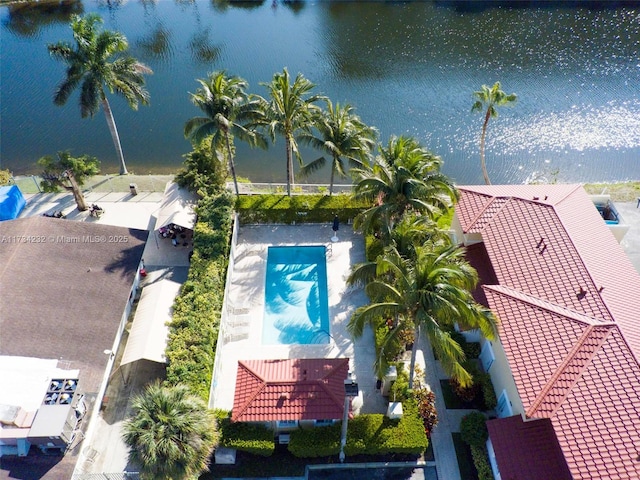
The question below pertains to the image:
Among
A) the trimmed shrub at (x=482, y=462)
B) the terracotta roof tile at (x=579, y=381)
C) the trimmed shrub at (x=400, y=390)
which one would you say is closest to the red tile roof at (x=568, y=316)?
the terracotta roof tile at (x=579, y=381)

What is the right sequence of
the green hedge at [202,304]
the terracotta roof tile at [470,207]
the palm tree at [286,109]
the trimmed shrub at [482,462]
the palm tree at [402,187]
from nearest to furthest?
the trimmed shrub at [482,462], the green hedge at [202,304], the palm tree at [402,187], the terracotta roof tile at [470,207], the palm tree at [286,109]

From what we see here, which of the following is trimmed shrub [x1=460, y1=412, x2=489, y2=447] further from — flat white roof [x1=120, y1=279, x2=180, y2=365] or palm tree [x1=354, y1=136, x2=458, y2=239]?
flat white roof [x1=120, y1=279, x2=180, y2=365]

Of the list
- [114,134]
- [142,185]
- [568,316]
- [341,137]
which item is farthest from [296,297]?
[114,134]

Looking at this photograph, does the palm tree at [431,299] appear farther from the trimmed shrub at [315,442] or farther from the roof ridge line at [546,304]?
the trimmed shrub at [315,442]

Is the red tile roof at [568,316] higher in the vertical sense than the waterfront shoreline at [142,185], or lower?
lower

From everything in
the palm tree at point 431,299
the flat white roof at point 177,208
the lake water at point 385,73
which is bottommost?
the palm tree at point 431,299

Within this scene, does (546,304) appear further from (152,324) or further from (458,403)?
(152,324)

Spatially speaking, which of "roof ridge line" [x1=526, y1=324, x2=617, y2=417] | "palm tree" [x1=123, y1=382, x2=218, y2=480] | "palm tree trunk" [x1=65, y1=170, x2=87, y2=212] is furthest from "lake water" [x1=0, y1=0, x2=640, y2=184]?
"palm tree" [x1=123, y1=382, x2=218, y2=480]
